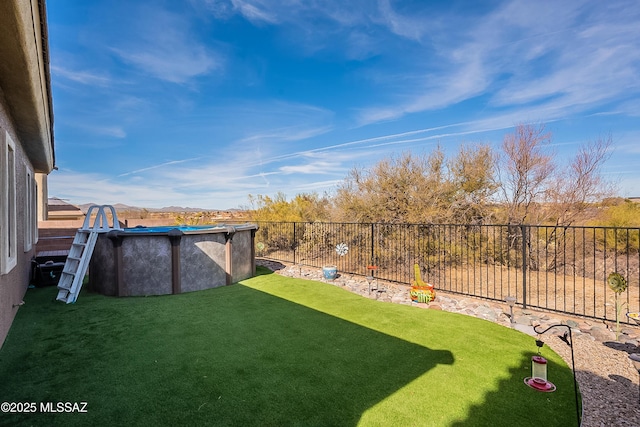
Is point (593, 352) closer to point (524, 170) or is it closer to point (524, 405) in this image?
point (524, 405)

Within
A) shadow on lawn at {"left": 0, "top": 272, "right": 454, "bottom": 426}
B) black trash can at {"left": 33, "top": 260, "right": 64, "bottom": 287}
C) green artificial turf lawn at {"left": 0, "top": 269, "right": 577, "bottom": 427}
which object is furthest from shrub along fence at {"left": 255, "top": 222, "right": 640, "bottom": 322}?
black trash can at {"left": 33, "top": 260, "right": 64, "bottom": 287}

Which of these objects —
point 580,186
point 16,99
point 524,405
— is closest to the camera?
point 524,405

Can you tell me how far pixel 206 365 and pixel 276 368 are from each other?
80 cm

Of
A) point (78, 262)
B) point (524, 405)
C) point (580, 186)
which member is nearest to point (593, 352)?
point (524, 405)

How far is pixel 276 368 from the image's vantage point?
3.12 meters

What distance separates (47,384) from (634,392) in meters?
5.67

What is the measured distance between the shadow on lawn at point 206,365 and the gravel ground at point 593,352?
125 centimetres

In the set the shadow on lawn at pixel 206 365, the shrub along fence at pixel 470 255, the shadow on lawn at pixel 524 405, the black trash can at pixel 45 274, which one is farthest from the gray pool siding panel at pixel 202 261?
the shadow on lawn at pixel 524 405

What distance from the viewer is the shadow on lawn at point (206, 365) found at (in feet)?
7.80

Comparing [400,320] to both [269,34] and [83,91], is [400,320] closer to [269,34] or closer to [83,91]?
[269,34]

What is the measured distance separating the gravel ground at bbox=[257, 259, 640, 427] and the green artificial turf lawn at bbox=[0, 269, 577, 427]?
0.21m

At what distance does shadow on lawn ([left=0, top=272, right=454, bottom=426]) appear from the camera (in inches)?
93.7

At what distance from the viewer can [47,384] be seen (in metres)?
2.83

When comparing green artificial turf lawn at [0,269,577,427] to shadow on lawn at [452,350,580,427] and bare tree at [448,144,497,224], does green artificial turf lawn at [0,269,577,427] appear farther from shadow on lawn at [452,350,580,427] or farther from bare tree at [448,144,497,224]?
bare tree at [448,144,497,224]
